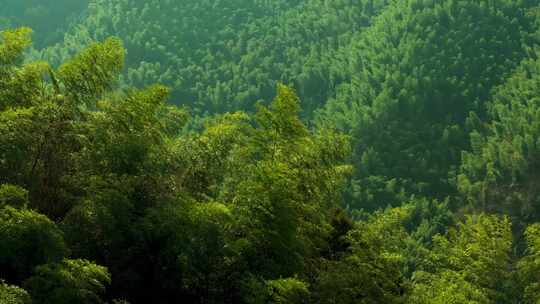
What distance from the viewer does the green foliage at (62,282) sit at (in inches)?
449

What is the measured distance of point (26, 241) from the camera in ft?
38.7

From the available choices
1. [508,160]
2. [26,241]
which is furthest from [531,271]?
[508,160]

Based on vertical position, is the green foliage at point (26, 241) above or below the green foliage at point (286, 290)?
A: above

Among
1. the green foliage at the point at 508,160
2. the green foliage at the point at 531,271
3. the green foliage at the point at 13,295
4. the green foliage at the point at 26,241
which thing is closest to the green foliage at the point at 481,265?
the green foliage at the point at 531,271

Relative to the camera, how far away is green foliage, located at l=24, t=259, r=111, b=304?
11398 mm

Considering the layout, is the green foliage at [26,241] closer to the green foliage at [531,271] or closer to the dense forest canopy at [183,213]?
the dense forest canopy at [183,213]

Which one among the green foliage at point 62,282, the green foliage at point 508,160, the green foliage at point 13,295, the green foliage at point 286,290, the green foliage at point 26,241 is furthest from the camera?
the green foliage at point 508,160

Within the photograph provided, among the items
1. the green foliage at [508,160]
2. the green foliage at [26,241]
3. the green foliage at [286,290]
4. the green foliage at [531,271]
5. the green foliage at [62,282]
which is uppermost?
the green foliage at [26,241]

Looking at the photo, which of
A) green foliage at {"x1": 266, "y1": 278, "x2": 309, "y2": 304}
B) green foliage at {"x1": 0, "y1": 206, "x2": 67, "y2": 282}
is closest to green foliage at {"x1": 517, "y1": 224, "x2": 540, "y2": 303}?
green foliage at {"x1": 266, "y1": 278, "x2": 309, "y2": 304}

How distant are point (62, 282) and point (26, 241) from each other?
910mm

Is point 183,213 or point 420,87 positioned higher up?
point 183,213

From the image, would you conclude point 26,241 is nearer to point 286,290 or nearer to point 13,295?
point 13,295

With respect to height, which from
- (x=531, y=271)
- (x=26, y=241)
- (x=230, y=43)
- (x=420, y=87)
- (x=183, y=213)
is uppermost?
(x=26, y=241)

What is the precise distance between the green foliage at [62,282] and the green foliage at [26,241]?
25 centimetres
